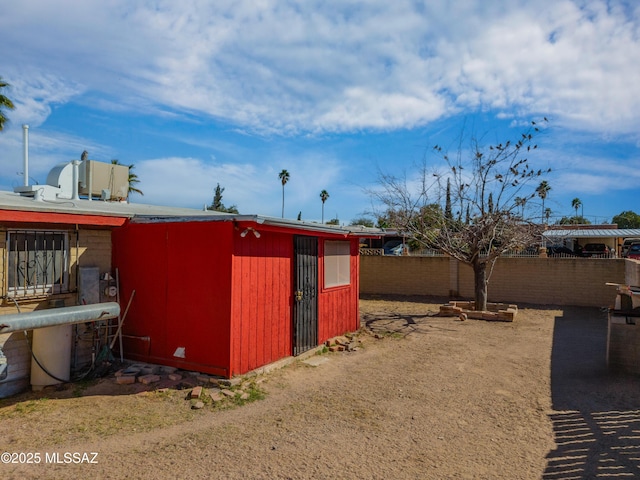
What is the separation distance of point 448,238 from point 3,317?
1069 centimetres

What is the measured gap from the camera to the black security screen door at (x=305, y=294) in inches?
303

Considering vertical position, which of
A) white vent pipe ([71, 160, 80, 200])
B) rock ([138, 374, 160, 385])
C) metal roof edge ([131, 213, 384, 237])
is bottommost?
rock ([138, 374, 160, 385])

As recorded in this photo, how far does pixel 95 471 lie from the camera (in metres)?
3.88

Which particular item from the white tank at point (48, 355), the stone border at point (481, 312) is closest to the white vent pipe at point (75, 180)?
the white tank at point (48, 355)

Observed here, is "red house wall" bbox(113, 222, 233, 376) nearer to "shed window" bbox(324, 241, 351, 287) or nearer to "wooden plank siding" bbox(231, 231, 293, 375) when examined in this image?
"wooden plank siding" bbox(231, 231, 293, 375)

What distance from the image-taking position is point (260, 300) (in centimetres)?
680

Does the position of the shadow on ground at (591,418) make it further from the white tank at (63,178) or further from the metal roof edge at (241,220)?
the white tank at (63,178)

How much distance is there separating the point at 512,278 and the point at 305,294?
402 inches

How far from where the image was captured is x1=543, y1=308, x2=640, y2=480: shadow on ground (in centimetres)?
392

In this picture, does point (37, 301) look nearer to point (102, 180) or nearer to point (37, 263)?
point (37, 263)

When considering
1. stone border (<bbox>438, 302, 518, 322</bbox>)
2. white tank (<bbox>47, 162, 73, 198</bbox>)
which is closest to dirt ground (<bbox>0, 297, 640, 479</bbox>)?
stone border (<bbox>438, 302, 518, 322</bbox>)

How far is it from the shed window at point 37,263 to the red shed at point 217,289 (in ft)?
3.06

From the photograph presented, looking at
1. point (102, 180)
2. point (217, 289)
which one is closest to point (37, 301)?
point (217, 289)

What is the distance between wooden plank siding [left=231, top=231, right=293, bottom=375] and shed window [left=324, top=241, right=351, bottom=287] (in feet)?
4.85
